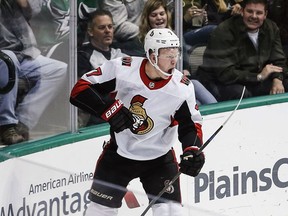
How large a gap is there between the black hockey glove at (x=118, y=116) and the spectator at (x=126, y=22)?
39.2 inches

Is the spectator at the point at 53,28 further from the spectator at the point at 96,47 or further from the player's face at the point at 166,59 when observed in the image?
the player's face at the point at 166,59

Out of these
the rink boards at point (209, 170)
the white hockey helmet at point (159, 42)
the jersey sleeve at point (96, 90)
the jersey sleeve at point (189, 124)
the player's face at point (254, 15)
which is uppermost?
the white hockey helmet at point (159, 42)

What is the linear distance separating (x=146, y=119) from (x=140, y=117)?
29 millimetres

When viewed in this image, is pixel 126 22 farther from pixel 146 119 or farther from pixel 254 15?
pixel 146 119

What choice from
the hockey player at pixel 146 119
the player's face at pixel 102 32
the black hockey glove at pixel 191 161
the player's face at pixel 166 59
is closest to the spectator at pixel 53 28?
the player's face at pixel 102 32

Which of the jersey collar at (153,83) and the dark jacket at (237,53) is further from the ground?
the jersey collar at (153,83)

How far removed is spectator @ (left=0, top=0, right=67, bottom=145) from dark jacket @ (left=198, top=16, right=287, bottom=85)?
0.93m

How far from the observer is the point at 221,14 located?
5.58m

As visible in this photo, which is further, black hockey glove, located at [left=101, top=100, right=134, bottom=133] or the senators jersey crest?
the senators jersey crest

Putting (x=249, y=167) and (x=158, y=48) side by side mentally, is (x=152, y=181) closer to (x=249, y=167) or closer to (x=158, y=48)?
(x=158, y=48)

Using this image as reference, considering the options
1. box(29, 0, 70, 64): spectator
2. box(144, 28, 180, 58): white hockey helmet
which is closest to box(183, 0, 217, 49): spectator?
box(29, 0, 70, 64): spectator

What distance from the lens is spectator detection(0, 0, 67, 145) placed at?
16.1 ft

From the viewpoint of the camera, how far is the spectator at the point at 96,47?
16.9 ft

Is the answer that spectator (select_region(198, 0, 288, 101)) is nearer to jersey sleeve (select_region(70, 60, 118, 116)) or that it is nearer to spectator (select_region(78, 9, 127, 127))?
spectator (select_region(78, 9, 127, 127))
